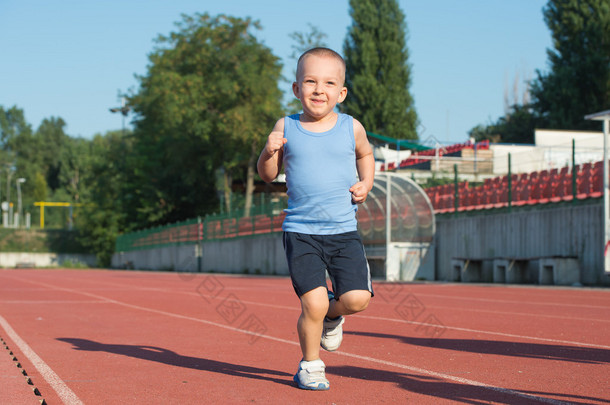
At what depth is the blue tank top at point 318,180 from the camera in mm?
4980

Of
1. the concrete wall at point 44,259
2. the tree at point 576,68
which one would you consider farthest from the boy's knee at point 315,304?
the concrete wall at point 44,259

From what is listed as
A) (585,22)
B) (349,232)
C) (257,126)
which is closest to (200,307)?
(349,232)

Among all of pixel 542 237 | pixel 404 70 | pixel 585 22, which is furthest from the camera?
pixel 404 70

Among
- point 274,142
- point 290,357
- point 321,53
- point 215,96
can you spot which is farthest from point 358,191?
point 215,96

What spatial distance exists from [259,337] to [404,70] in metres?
66.7

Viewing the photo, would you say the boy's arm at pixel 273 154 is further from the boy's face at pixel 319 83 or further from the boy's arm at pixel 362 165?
the boy's arm at pixel 362 165

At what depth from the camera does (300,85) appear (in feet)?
16.3

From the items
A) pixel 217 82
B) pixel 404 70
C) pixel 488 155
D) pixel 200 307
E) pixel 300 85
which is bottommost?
pixel 200 307

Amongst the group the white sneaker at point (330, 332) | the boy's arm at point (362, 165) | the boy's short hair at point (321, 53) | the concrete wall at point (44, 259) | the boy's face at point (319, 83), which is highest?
the boy's short hair at point (321, 53)

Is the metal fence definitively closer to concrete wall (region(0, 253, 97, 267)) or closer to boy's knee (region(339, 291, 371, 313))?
concrete wall (region(0, 253, 97, 267))

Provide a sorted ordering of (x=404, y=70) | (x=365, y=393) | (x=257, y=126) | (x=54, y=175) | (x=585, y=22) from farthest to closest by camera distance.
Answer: (x=54, y=175)
(x=404, y=70)
(x=585, y=22)
(x=257, y=126)
(x=365, y=393)

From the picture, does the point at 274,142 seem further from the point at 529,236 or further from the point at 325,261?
the point at 529,236

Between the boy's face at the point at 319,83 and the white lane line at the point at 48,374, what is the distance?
7.11 ft

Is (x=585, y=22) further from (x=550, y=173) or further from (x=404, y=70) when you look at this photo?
(x=550, y=173)
